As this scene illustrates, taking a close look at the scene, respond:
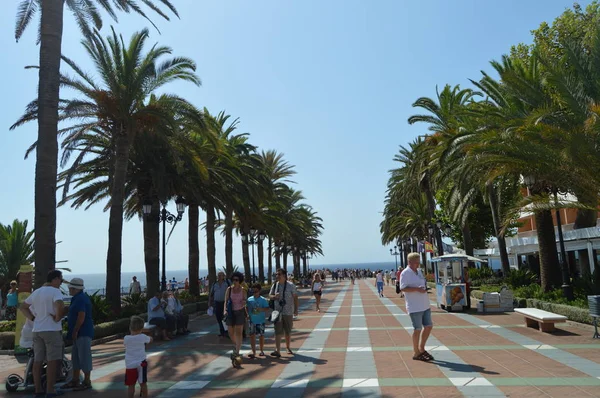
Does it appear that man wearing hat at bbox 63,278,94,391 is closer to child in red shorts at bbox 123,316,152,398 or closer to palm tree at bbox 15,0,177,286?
child in red shorts at bbox 123,316,152,398

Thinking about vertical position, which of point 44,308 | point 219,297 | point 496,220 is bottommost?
point 219,297

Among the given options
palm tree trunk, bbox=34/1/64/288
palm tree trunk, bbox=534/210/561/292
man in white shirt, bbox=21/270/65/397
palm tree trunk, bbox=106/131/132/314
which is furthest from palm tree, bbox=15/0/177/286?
palm tree trunk, bbox=534/210/561/292

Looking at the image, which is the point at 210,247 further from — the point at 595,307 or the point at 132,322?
the point at 132,322

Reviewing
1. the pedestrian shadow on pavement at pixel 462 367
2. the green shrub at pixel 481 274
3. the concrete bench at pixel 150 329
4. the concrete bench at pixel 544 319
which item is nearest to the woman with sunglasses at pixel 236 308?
the pedestrian shadow on pavement at pixel 462 367

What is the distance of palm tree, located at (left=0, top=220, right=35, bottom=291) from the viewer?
27.8 metres

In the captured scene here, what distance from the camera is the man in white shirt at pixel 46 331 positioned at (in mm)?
6828

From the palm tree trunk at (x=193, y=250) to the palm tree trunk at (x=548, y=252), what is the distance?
616 inches

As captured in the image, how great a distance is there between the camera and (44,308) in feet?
22.4

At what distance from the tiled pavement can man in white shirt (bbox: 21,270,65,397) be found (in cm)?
50

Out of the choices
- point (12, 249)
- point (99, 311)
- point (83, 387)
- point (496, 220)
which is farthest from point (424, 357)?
point (12, 249)

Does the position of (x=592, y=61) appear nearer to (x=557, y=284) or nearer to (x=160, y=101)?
(x=557, y=284)

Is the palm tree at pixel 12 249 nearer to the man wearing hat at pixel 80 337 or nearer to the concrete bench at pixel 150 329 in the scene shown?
the concrete bench at pixel 150 329

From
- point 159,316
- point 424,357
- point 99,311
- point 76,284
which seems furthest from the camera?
point 99,311

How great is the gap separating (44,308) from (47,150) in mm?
5331
